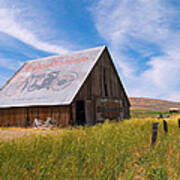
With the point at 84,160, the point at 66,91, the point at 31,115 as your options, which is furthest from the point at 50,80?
the point at 84,160

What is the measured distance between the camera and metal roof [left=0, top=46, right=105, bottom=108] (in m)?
16.1

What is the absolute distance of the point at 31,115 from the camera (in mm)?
16969

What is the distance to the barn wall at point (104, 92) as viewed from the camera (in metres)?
16.9

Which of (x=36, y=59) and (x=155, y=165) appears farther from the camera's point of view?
(x=36, y=59)

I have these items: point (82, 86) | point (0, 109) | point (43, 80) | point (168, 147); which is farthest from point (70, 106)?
point (168, 147)

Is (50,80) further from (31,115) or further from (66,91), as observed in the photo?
(31,115)

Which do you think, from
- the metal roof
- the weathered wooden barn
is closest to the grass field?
the weathered wooden barn

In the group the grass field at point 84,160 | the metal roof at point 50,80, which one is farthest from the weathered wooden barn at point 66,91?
the grass field at point 84,160

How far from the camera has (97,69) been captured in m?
18.4

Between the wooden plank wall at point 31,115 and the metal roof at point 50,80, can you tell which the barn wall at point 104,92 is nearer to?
the metal roof at point 50,80

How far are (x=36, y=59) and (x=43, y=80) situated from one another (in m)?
5.34

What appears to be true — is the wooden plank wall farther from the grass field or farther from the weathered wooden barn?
the grass field

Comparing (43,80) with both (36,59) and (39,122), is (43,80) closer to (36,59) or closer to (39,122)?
(39,122)

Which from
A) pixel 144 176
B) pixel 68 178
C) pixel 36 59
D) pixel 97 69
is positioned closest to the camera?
pixel 68 178
